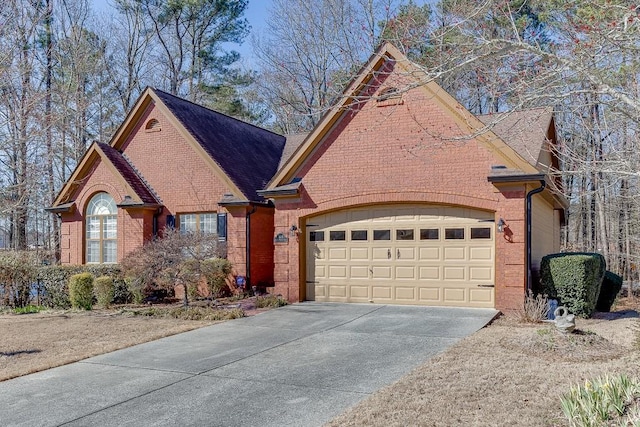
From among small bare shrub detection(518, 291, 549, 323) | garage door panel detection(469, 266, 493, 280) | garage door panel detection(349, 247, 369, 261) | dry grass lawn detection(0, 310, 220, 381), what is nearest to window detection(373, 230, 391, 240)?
garage door panel detection(349, 247, 369, 261)

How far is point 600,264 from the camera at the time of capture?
43.1 ft

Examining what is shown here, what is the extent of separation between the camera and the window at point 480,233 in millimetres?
12531

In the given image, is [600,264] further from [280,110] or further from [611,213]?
[280,110]

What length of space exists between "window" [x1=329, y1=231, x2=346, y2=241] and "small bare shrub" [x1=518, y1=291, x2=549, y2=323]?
193 inches

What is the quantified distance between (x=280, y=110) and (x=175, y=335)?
23029mm

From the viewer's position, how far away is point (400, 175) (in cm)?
1331

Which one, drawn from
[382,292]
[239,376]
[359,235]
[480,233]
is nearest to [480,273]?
[480,233]

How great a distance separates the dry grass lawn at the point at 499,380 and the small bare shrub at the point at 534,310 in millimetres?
1345

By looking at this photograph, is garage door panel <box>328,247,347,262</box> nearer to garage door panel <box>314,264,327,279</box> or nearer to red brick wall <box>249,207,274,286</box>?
garage door panel <box>314,264,327,279</box>

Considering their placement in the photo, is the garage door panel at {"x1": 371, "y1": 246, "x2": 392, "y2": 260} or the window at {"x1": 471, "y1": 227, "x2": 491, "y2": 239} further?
the garage door panel at {"x1": 371, "y1": 246, "x2": 392, "y2": 260}

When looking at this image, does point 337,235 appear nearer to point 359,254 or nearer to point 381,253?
point 359,254

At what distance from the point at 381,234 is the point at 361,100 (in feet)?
11.7

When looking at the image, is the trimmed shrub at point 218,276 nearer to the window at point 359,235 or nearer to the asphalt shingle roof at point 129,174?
the asphalt shingle roof at point 129,174

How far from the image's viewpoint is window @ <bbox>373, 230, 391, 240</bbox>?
13633 millimetres
